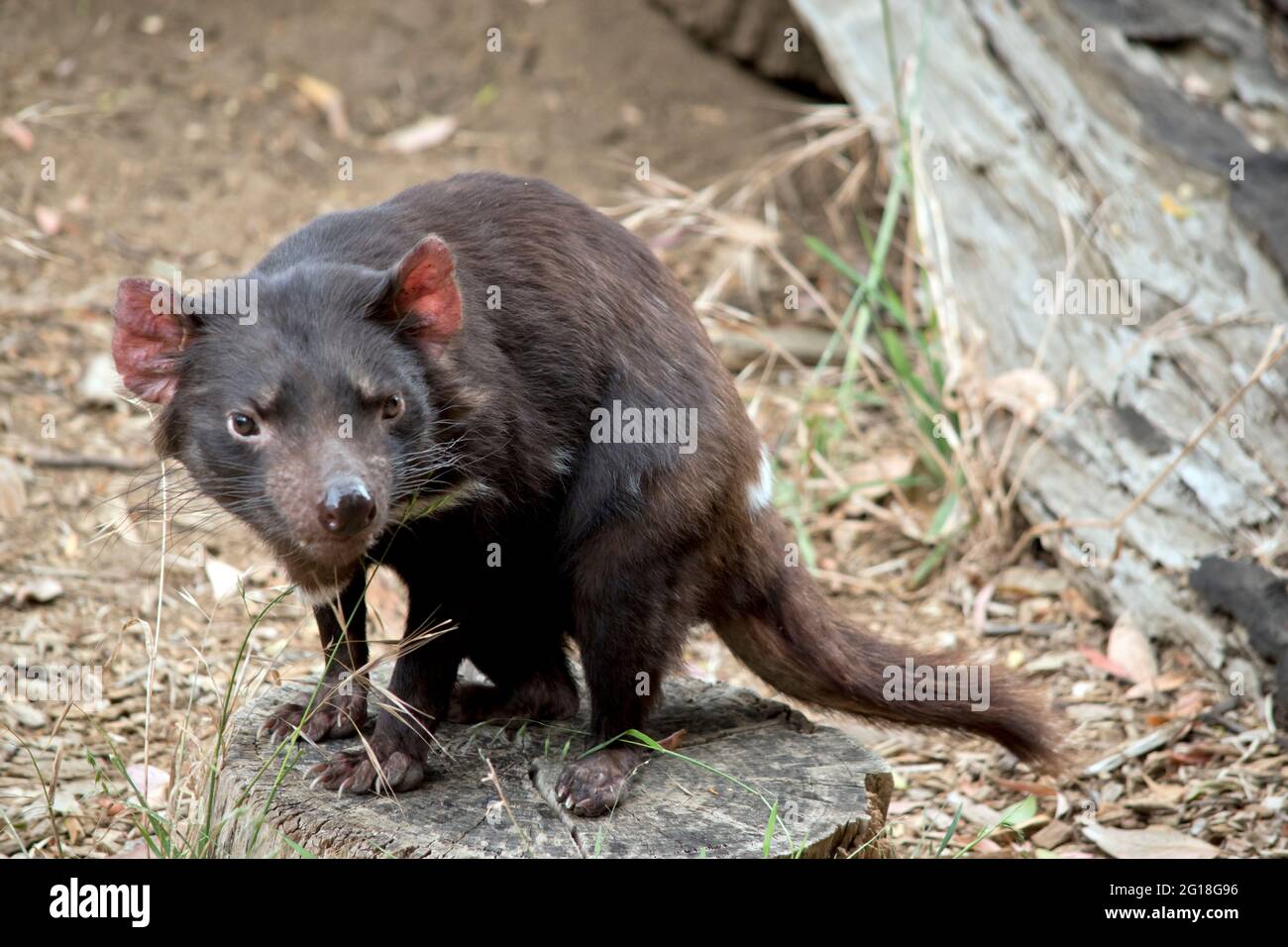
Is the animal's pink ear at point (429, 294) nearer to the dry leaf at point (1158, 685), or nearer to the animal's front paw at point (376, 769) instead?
the animal's front paw at point (376, 769)

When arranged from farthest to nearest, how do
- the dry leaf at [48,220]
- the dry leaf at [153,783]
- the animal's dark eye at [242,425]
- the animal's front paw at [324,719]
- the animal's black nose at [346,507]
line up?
the dry leaf at [48,220] → the dry leaf at [153,783] → the animal's front paw at [324,719] → the animal's dark eye at [242,425] → the animal's black nose at [346,507]

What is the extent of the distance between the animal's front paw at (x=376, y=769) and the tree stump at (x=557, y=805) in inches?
1.2

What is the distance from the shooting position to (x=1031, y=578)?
509cm

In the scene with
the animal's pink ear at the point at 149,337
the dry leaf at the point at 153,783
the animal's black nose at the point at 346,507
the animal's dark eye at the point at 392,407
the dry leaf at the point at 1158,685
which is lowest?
the dry leaf at the point at 153,783

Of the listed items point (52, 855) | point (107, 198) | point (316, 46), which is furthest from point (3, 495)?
point (316, 46)

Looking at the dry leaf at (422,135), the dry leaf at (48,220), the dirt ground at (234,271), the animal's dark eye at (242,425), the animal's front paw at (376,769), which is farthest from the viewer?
the dry leaf at (422,135)

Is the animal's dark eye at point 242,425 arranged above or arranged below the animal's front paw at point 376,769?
above

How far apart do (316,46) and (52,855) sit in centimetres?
525

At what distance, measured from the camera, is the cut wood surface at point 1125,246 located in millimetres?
4469

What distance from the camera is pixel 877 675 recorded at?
348 centimetres

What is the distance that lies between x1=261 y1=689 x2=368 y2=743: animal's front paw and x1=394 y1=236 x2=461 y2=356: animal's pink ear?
92cm

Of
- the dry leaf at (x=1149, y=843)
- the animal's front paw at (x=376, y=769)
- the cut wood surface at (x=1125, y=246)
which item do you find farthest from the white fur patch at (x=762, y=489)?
the cut wood surface at (x=1125, y=246)

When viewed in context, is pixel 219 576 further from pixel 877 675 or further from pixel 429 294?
pixel 877 675
